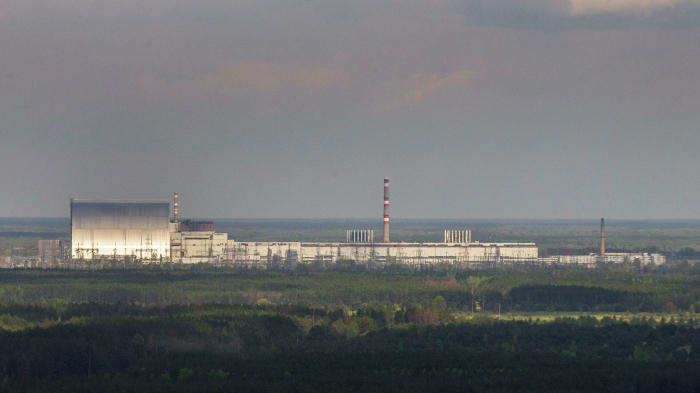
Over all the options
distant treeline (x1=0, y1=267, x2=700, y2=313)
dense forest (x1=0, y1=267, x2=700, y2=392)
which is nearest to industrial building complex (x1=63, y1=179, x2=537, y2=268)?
distant treeline (x1=0, y1=267, x2=700, y2=313)

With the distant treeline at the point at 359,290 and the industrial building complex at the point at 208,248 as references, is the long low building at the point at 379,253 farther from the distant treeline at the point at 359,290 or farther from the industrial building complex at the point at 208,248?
the distant treeline at the point at 359,290

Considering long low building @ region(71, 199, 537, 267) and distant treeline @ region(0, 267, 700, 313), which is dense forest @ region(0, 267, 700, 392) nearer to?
distant treeline @ region(0, 267, 700, 313)

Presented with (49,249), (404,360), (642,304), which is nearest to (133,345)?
(404,360)

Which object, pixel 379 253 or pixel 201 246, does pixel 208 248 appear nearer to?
pixel 201 246

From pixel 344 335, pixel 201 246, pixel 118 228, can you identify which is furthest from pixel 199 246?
pixel 344 335

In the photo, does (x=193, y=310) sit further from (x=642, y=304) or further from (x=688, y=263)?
(x=688, y=263)

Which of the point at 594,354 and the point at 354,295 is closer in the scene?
the point at 594,354

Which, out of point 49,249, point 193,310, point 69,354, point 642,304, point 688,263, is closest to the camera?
point 69,354
